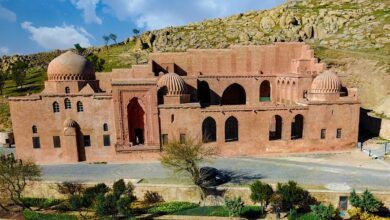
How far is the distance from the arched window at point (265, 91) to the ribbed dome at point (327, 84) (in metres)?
8.80

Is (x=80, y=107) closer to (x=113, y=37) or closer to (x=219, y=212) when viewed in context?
(x=219, y=212)

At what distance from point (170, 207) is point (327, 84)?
19958 mm

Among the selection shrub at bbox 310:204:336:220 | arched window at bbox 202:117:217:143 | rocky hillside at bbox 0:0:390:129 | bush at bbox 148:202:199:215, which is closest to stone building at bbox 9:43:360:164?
arched window at bbox 202:117:217:143

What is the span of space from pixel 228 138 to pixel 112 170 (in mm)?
13019

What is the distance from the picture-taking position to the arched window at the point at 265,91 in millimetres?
40344

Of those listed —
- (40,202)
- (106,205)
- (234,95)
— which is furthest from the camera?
(234,95)

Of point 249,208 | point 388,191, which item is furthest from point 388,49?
point 249,208

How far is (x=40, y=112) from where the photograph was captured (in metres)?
30.1

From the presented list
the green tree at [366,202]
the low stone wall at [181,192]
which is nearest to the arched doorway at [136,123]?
the low stone wall at [181,192]

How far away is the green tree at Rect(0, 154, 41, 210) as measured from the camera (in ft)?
77.6

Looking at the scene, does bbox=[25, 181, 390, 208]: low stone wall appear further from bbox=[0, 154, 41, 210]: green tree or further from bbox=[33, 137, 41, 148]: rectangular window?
bbox=[33, 137, 41, 148]: rectangular window

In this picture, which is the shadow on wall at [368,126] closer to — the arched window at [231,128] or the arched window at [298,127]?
the arched window at [298,127]

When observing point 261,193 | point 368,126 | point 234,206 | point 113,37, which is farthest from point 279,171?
point 113,37

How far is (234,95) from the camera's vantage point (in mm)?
41219
